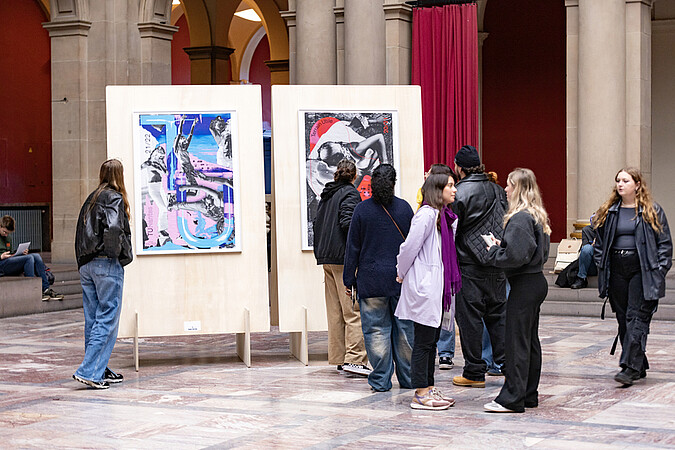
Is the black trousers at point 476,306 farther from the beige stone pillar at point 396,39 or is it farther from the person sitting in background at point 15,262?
the beige stone pillar at point 396,39

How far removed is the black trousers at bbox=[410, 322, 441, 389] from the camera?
716 centimetres

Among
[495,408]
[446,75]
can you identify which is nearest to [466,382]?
[495,408]

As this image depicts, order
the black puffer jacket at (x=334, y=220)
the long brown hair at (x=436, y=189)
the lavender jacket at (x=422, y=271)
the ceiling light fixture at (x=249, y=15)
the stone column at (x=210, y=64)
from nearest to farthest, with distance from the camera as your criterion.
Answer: the lavender jacket at (x=422, y=271)
the long brown hair at (x=436, y=189)
the black puffer jacket at (x=334, y=220)
the stone column at (x=210, y=64)
the ceiling light fixture at (x=249, y=15)

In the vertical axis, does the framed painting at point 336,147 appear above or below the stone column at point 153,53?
below

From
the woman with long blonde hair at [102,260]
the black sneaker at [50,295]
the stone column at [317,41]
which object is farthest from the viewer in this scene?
the stone column at [317,41]

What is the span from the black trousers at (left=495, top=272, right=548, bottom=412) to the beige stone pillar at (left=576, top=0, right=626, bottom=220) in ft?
25.9

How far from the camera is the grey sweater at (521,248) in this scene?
22.6ft

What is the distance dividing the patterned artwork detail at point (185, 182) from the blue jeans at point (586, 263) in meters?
5.97

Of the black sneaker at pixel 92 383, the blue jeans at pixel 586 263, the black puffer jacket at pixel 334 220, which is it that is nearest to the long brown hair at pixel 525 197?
the black puffer jacket at pixel 334 220

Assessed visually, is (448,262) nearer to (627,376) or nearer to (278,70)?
(627,376)

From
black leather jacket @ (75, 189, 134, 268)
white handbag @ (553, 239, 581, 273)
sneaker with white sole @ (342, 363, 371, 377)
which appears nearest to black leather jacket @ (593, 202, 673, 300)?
sneaker with white sole @ (342, 363, 371, 377)

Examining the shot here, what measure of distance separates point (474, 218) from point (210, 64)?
19.2 metres

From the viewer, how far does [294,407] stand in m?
7.34

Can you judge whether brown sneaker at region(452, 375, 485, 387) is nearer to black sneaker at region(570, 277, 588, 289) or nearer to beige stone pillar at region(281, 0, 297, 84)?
black sneaker at region(570, 277, 588, 289)
